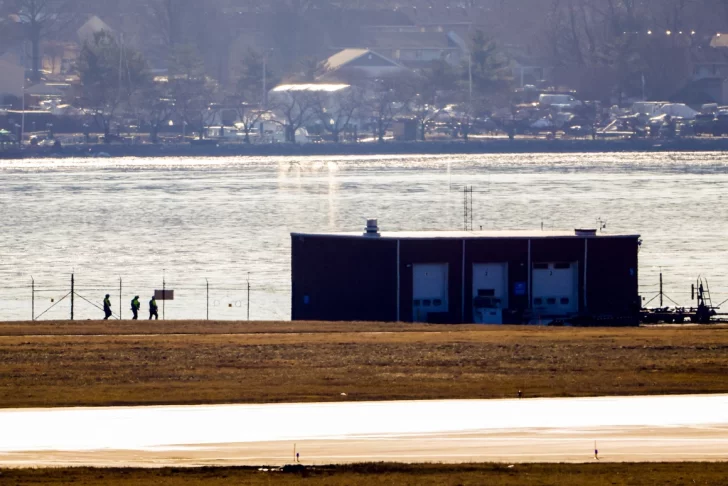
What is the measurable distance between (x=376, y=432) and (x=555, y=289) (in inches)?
838

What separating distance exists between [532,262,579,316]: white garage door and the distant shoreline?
13906 centimetres

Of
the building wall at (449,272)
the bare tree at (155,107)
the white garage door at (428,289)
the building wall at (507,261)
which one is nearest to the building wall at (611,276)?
the building wall at (449,272)

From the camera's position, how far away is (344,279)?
46375mm

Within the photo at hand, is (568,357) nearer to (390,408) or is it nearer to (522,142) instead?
(390,408)

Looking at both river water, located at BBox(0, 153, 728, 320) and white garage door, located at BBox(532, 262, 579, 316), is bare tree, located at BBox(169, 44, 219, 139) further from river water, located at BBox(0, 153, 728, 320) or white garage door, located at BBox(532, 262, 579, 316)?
white garage door, located at BBox(532, 262, 579, 316)

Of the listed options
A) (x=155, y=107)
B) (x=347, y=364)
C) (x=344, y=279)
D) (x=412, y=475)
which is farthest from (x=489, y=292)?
(x=155, y=107)

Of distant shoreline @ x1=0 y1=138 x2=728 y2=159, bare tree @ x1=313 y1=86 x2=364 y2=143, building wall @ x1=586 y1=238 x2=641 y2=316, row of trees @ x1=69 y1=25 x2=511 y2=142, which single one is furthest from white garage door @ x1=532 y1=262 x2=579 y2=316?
bare tree @ x1=313 y1=86 x2=364 y2=143

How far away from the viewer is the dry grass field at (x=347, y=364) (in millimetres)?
29781

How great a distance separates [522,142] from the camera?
7510 inches

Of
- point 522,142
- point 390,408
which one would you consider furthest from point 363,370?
point 522,142

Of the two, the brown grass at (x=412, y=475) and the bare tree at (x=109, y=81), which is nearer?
the brown grass at (x=412, y=475)

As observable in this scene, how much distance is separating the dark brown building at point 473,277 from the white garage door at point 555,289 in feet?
0.10

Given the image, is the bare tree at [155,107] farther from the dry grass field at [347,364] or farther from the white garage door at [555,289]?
the dry grass field at [347,364]

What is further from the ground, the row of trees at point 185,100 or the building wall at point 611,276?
the row of trees at point 185,100
